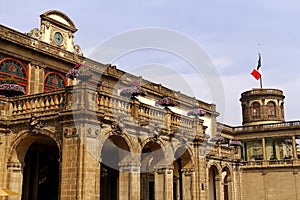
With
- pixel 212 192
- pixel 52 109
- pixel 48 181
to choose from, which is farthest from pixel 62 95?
pixel 212 192

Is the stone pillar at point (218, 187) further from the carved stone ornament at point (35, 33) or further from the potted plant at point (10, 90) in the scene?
the potted plant at point (10, 90)

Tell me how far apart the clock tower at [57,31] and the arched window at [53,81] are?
81.8 inches

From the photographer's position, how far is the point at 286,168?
4431cm

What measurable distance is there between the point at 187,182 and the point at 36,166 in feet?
24.6

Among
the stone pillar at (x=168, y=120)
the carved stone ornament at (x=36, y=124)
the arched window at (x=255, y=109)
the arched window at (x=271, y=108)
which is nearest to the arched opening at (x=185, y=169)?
the stone pillar at (x=168, y=120)

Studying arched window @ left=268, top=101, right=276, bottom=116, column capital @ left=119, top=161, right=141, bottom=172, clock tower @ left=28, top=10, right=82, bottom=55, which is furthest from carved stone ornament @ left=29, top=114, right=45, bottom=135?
arched window @ left=268, top=101, right=276, bottom=116

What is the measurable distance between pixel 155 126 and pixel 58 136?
4847 millimetres

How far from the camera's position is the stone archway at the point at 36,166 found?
53.8ft

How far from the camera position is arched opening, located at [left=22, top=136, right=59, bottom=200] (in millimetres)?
19275

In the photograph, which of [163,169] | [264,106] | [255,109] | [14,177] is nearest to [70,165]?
[14,177]

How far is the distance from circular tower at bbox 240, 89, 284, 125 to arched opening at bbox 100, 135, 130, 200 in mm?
33170

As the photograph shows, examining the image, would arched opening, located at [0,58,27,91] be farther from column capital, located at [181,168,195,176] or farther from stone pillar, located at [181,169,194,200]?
stone pillar, located at [181,169,194,200]

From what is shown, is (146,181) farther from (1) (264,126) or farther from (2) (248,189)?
(1) (264,126)

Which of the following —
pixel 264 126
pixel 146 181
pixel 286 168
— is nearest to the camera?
pixel 146 181
